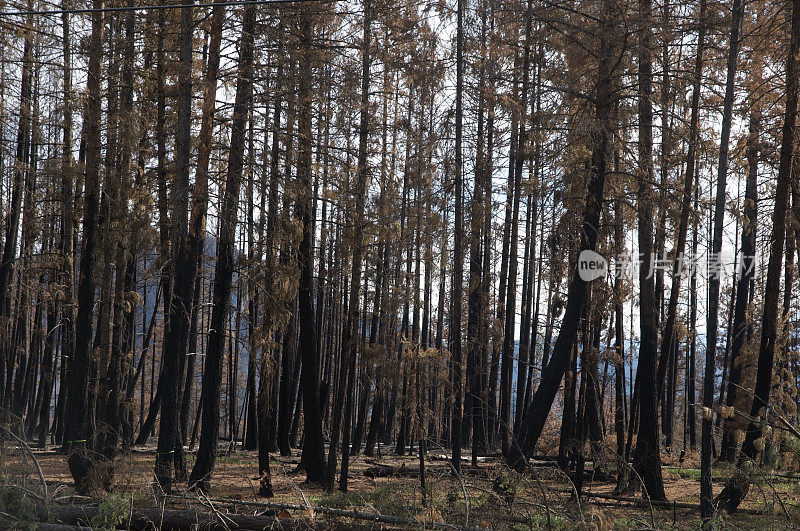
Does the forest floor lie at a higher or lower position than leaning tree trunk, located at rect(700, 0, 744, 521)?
lower

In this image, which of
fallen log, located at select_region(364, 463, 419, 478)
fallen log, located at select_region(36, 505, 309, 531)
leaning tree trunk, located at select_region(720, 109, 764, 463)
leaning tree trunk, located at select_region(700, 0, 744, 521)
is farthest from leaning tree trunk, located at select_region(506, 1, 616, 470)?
fallen log, located at select_region(364, 463, 419, 478)

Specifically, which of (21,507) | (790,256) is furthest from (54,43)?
(790,256)

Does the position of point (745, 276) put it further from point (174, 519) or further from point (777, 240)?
point (174, 519)

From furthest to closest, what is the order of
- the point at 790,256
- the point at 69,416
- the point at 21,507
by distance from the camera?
the point at 790,256 → the point at 69,416 → the point at 21,507

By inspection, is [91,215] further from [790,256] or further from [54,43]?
[790,256]

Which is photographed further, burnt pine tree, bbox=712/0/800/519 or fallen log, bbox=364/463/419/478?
fallen log, bbox=364/463/419/478

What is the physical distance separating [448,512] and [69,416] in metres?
7.43

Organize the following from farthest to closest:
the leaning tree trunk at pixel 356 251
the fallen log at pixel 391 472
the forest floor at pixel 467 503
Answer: the fallen log at pixel 391 472 → the leaning tree trunk at pixel 356 251 → the forest floor at pixel 467 503

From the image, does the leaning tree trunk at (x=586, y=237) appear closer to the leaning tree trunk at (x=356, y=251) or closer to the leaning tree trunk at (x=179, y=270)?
the leaning tree trunk at (x=356, y=251)

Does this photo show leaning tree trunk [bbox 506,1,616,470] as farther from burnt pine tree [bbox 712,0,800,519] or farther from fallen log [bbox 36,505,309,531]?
fallen log [bbox 36,505,309,531]

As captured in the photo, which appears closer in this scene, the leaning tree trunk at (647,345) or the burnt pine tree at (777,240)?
the burnt pine tree at (777,240)

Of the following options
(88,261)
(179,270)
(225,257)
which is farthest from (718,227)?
(88,261)

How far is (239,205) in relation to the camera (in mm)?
10500

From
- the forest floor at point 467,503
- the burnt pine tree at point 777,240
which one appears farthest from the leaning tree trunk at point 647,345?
the burnt pine tree at point 777,240
